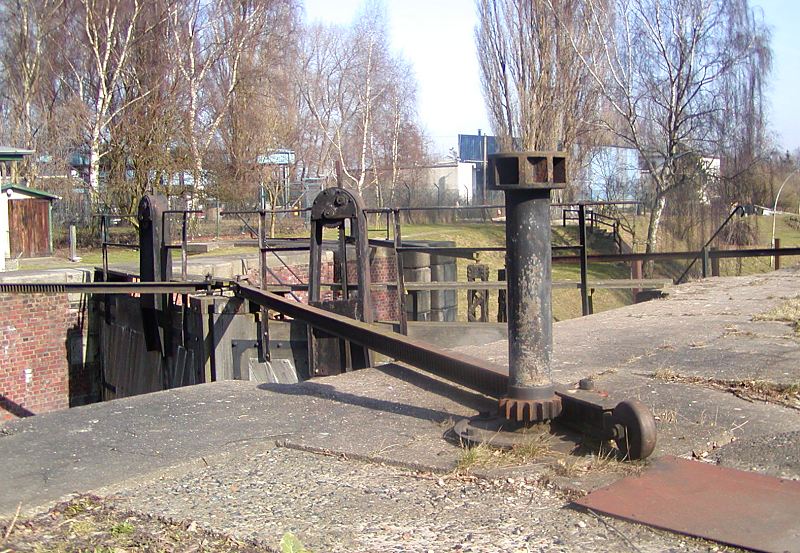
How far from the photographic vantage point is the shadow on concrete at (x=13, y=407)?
1521 centimetres

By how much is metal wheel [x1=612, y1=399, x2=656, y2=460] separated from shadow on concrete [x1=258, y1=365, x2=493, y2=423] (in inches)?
45.7

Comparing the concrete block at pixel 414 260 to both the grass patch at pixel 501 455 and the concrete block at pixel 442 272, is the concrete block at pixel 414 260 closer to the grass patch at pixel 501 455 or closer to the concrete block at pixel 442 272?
the concrete block at pixel 442 272

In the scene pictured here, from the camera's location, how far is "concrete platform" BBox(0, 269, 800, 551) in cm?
344

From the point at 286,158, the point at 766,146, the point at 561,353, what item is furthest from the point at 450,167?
the point at 561,353

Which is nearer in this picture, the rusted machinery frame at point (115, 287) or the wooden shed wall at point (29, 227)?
the rusted machinery frame at point (115, 287)

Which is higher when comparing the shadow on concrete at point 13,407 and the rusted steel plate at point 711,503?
the rusted steel plate at point 711,503

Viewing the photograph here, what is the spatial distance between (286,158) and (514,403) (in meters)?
36.5

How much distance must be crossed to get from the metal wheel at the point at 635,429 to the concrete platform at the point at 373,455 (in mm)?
118

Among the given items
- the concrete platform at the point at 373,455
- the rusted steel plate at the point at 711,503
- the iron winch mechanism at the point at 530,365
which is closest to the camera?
the rusted steel plate at the point at 711,503

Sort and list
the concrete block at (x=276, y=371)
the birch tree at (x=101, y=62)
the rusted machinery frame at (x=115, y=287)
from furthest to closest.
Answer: the birch tree at (x=101, y=62) < the concrete block at (x=276, y=371) < the rusted machinery frame at (x=115, y=287)

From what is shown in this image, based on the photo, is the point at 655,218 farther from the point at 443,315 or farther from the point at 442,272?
the point at 443,315

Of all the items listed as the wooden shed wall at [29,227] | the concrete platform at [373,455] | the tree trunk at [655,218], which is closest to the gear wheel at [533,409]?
the concrete platform at [373,455]

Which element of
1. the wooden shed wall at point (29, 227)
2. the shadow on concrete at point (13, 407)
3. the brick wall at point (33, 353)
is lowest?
the shadow on concrete at point (13, 407)

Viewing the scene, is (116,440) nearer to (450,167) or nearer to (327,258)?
(327,258)
